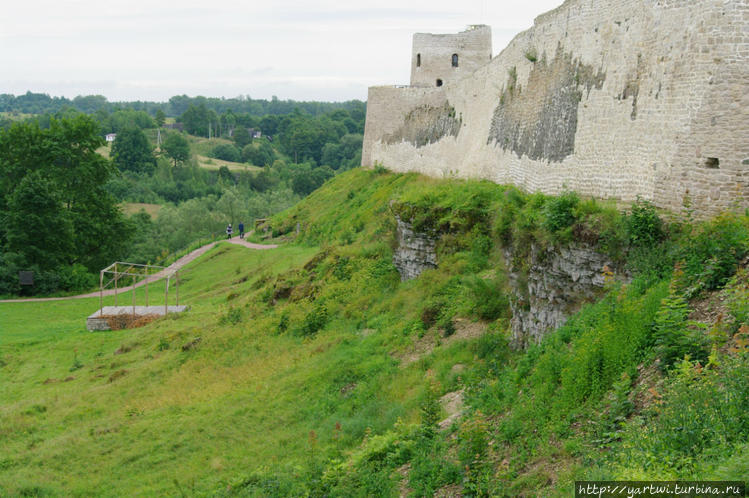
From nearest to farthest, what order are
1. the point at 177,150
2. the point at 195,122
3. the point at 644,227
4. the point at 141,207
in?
the point at 644,227, the point at 141,207, the point at 177,150, the point at 195,122

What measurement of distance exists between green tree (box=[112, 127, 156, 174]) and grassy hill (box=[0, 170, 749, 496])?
253 feet

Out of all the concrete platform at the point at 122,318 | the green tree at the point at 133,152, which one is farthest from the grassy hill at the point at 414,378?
the green tree at the point at 133,152

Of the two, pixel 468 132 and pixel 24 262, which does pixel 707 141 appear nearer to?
pixel 468 132

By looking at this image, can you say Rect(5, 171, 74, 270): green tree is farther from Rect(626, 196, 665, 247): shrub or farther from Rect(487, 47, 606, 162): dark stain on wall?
Rect(626, 196, 665, 247): shrub

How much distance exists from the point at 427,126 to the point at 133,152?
8042 cm

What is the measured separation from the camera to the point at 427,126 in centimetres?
3116

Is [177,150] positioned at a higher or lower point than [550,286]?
higher

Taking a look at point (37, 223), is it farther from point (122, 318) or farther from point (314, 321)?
point (314, 321)

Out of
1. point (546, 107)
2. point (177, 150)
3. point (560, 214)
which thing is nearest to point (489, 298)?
point (560, 214)

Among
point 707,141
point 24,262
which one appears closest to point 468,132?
point 707,141

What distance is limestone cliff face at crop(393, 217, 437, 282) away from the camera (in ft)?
58.4

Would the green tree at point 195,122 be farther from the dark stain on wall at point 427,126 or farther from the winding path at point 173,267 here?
the dark stain on wall at point 427,126

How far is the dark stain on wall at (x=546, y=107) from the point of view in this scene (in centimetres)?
1426

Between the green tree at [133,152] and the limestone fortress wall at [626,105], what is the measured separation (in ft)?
287
